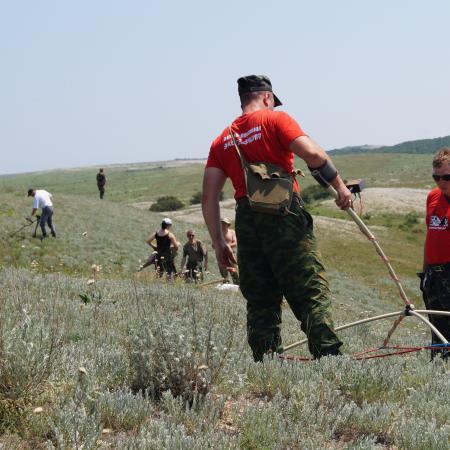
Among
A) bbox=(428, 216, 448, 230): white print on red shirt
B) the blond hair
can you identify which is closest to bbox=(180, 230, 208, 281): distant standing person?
bbox=(428, 216, 448, 230): white print on red shirt

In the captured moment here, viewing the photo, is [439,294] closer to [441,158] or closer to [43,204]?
[441,158]

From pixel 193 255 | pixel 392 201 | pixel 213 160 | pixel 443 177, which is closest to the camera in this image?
pixel 213 160

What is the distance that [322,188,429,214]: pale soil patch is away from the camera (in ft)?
194

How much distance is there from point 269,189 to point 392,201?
6113 centimetres

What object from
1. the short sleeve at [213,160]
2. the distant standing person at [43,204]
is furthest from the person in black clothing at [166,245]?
the short sleeve at [213,160]

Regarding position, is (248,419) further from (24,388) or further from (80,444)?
(24,388)

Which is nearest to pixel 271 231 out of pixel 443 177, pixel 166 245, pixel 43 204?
pixel 443 177

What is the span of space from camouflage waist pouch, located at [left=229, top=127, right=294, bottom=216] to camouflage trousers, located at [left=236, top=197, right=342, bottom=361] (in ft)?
0.29

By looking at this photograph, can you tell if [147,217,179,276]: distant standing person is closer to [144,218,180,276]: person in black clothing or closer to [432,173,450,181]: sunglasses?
[144,218,180,276]: person in black clothing

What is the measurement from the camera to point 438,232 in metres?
5.83

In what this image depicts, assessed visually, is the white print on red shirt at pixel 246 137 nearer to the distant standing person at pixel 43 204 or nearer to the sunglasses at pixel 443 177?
the sunglasses at pixel 443 177

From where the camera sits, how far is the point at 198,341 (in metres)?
3.66

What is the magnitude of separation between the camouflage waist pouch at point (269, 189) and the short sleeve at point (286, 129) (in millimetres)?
228

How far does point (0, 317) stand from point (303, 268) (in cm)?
209
